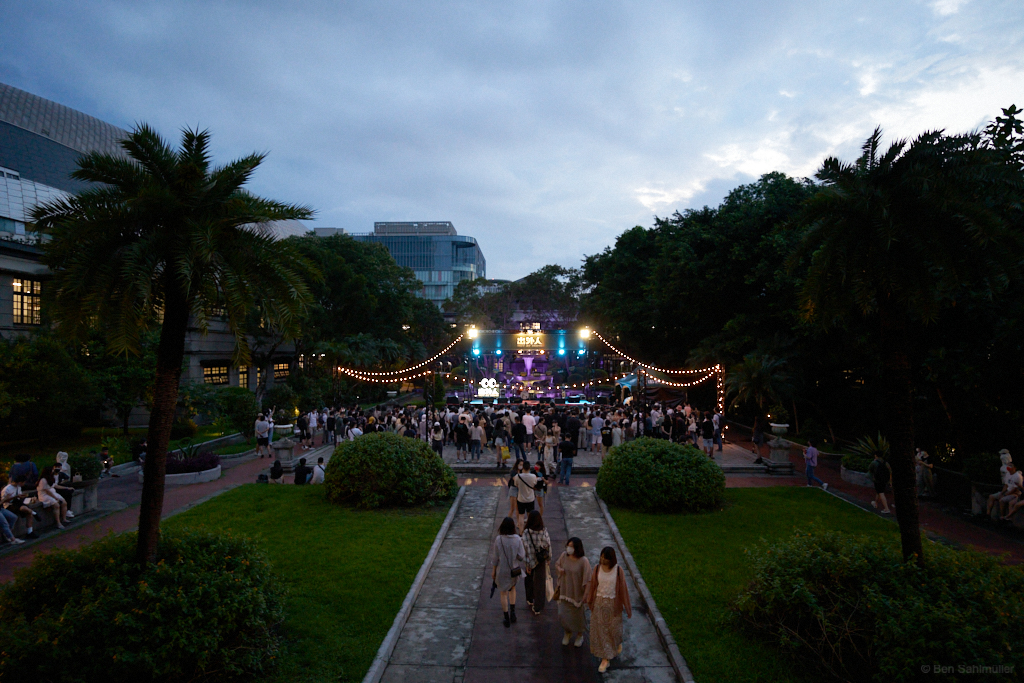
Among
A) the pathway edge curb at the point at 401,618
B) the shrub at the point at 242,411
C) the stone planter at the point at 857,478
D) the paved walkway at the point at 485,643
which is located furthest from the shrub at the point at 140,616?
the shrub at the point at 242,411

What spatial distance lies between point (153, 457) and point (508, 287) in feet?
216

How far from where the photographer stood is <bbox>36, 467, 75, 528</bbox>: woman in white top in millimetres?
12109

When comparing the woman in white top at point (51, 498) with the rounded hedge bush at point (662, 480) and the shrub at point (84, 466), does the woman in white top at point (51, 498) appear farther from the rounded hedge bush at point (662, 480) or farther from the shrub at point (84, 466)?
the rounded hedge bush at point (662, 480)

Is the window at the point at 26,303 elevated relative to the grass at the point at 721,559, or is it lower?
elevated

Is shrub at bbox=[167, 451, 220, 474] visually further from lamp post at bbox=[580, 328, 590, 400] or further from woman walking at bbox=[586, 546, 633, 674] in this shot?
lamp post at bbox=[580, 328, 590, 400]

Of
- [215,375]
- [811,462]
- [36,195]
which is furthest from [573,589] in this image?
[36,195]

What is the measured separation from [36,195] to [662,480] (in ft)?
126

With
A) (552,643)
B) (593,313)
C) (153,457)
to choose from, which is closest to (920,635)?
(552,643)

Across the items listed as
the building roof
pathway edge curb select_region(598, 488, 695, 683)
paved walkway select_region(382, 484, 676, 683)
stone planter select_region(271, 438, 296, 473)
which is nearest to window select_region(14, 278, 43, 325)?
stone planter select_region(271, 438, 296, 473)

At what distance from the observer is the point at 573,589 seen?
686cm

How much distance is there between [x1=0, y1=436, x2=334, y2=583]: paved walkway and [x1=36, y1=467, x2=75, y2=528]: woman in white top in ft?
1.00

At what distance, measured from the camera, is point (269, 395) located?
106ft

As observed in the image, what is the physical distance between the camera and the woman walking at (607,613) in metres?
6.41

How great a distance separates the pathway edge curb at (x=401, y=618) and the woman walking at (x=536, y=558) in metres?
1.70
